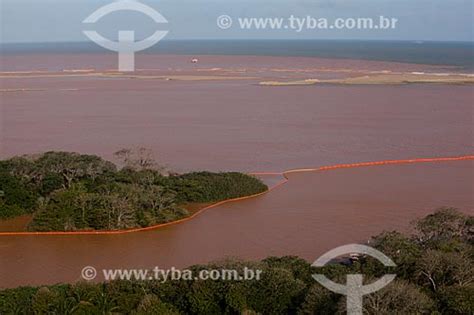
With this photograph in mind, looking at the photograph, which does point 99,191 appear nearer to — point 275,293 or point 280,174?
point 280,174

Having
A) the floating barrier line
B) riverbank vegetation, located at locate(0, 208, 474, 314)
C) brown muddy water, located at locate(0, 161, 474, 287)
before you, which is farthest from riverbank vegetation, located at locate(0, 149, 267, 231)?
riverbank vegetation, located at locate(0, 208, 474, 314)

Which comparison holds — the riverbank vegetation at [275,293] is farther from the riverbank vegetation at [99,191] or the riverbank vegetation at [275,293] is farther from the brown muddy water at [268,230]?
the riverbank vegetation at [99,191]

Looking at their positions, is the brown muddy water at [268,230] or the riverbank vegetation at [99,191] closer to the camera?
the brown muddy water at [268,230]

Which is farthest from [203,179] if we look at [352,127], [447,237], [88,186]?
[352,127]

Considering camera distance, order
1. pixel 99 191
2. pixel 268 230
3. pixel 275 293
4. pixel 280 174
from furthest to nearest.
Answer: pixel 280 174, pixel 99 191, pixel 268 230, pixel 275 293

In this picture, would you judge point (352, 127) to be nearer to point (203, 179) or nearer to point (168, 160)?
point (168, 160)

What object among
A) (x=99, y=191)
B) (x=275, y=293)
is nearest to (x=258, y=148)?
(x=99, y=191)

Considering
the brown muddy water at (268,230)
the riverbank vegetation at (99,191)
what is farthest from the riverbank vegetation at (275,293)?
the riverbank vegetation at (99,191)

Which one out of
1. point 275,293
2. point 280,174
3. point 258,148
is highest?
point 258,148
